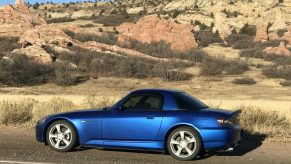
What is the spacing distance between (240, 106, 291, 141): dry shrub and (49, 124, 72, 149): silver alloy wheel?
4.91m

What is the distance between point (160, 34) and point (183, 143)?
115 ft

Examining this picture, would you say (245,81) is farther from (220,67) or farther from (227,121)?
(227,121)

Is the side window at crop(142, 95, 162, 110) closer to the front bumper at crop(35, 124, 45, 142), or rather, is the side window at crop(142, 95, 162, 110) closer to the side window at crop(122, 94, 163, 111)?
the side window at crop(122, 94, 163, 111)

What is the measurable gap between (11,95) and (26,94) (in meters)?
0.91

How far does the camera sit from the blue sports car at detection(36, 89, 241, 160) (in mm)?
9625

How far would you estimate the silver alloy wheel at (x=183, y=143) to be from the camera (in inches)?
385

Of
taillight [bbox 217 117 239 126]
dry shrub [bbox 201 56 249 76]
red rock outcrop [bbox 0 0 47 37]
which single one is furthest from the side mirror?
red rock outcrop [bbox 0 0 47 37]

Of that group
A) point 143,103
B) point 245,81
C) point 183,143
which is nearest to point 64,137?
point 143,103

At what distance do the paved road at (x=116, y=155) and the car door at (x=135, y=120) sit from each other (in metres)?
0.43

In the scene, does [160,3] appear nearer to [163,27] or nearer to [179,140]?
[163,27]

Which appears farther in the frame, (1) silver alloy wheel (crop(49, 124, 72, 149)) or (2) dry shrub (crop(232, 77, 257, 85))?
(2) dry shrub (crop(232, 77, 257, 85))

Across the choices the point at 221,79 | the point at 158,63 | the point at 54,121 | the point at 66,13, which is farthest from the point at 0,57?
the point at 66,13

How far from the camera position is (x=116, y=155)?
410 inches

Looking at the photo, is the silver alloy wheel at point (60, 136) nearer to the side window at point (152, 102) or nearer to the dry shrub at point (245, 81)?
the side window at point (152, 102)
